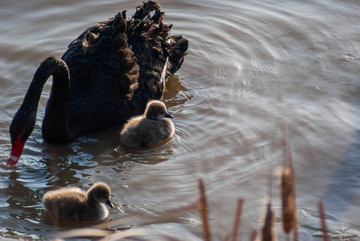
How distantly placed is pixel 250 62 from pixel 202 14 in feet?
4.93

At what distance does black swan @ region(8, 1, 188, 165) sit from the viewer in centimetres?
547

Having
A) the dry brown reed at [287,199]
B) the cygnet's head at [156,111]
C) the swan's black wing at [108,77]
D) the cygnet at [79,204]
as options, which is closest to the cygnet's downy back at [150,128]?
the cygnet's head at [156,111]

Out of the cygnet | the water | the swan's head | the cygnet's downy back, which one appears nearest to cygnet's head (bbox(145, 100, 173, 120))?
the cygnet's downy back

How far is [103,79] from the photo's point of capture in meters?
5.81

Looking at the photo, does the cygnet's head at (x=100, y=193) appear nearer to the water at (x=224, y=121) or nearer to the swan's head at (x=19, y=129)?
the water at (x=224, y=121)

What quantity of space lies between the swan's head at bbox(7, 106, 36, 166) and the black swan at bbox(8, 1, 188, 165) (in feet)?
1.32

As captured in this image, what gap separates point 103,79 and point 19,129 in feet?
4.06

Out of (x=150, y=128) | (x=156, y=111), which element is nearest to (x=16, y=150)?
(x=150, y=128)

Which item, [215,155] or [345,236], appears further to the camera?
[215,155]

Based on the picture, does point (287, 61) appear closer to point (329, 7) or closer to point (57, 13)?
point (329, 7)

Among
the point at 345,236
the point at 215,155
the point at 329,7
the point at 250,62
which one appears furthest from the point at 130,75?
the point at 329,7

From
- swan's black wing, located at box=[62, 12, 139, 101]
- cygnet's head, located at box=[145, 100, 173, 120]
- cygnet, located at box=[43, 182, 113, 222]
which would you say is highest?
swan's black wing, located at box=[62, 12, 139, 101]

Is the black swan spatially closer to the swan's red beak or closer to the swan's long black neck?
the swan's long black neck

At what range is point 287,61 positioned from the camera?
7.04m
